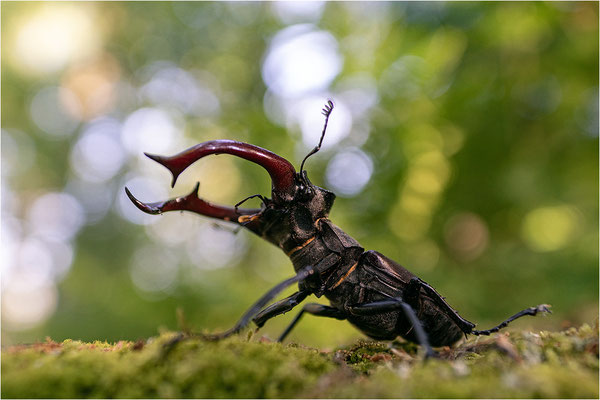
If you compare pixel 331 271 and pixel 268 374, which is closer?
pixel 268 374

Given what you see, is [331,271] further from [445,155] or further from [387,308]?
[445,155]

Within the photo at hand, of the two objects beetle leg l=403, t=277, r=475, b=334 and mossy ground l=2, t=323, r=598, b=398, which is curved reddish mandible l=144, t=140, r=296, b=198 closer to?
mossy ground l=2, t=323, r=598, b=398

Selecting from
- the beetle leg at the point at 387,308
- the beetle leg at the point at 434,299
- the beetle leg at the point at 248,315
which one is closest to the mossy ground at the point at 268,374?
the beetle leg at the point at 248,315

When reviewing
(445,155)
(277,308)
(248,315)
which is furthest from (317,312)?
(445,155)

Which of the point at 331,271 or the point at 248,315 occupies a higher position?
the point at 331,271

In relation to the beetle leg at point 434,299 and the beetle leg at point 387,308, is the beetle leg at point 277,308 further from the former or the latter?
the beetle leg at point 434,299

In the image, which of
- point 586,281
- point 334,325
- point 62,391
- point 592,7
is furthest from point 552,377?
point 592,7

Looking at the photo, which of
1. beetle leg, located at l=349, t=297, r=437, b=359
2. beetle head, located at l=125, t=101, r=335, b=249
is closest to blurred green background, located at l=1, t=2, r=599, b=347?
beetle head, located at l=125, t=101, r=335, b=249
